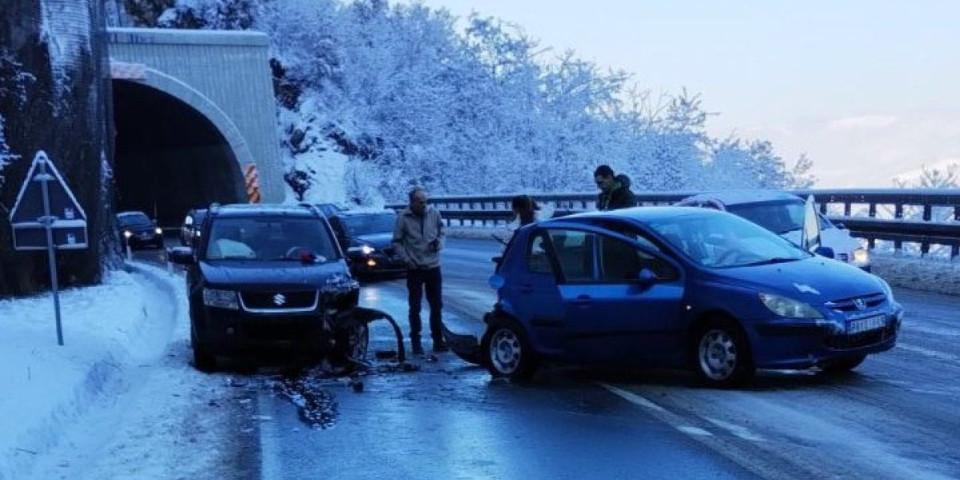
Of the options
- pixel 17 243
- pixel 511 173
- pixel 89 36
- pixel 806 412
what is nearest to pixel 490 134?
pixel 511 173

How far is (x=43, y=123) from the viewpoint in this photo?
17125mm

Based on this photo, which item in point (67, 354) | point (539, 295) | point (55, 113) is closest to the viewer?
point (539, 295)

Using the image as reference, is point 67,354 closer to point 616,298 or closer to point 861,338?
point 616,298

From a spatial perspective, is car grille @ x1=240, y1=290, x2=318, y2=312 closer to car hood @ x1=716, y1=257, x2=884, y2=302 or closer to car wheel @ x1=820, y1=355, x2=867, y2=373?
car hood @ x1=716, y1=257, x2=884, y2=302

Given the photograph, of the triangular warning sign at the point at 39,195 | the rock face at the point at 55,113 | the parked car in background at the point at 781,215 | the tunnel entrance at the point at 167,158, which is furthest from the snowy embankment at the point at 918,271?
the tunnel entrance at the point at 167,158

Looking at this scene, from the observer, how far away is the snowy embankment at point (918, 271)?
16.4 m

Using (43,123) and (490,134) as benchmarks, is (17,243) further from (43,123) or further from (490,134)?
(490,134)

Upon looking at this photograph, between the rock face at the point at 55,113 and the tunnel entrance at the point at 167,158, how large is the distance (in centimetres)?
2213

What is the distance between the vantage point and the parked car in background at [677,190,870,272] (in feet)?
49.5

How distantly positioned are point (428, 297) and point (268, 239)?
198 cm

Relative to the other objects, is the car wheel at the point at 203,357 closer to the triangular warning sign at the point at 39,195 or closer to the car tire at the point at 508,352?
the triangular warning sign at the point at 39,195

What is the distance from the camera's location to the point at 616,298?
951 centimetres

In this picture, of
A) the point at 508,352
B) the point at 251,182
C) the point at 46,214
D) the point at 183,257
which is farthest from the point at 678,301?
the point at 251,182

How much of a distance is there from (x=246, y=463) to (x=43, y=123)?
11665 mm
